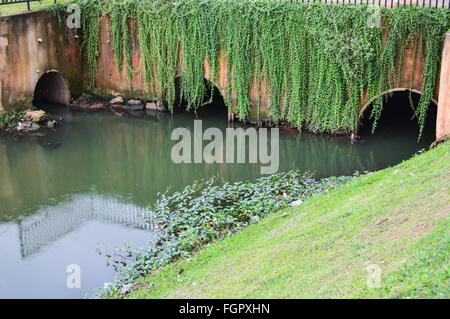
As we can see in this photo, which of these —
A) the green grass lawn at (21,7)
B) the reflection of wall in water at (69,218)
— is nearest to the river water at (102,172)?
the reflection of wall in water at (69,218)

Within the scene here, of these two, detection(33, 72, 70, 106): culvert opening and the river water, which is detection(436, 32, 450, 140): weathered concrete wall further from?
detection(33, 72, 70, 106): culvert opening

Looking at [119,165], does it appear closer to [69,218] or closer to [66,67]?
[69,218]

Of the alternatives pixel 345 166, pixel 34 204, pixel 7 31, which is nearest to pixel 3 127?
pixel 7 31

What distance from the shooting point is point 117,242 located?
1009 centimetres

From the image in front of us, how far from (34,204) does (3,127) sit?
4.70m

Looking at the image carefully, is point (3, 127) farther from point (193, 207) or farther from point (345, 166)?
point (345, 166)

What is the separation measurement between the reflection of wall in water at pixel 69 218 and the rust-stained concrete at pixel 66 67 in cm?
534

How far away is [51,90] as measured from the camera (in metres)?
18.1

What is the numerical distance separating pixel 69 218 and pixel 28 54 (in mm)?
6922

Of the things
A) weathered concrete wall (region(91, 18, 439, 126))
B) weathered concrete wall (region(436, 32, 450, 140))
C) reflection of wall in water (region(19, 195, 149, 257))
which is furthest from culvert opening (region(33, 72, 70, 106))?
weathered concrete wall (region(436, 32, 450, 140))

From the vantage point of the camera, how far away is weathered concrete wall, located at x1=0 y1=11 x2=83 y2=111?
614 inches

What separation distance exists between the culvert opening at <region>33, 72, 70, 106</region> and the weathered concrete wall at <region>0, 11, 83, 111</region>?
0.32m

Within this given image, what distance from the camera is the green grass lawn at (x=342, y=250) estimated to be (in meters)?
5.77

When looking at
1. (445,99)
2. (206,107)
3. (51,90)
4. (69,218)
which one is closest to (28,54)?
(51,90)
